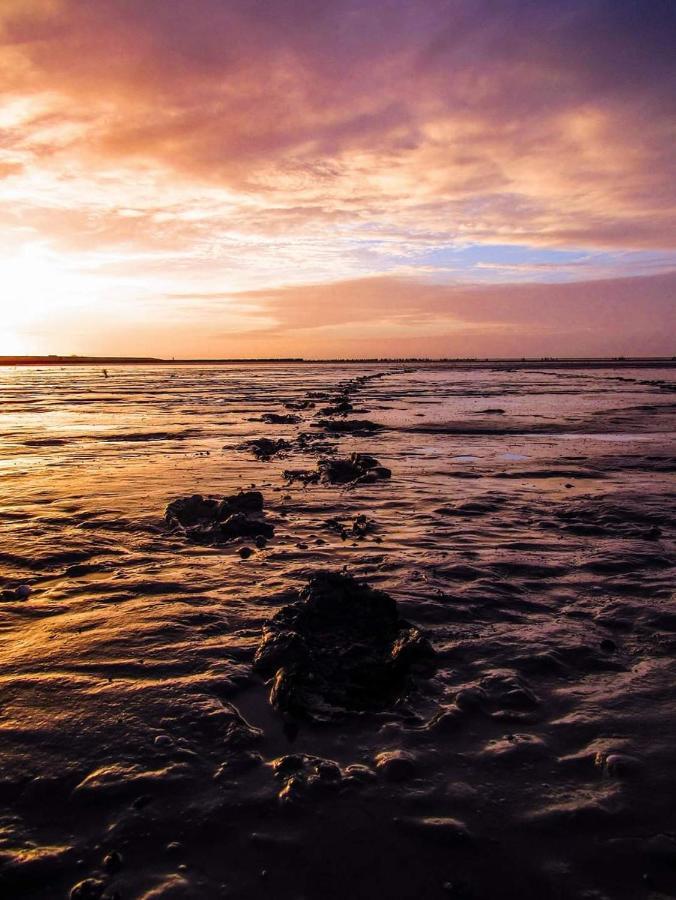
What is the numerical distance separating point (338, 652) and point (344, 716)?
65 cm

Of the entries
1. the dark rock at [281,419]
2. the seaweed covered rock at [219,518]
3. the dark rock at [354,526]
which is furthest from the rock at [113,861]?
the dark rock at [281,419]

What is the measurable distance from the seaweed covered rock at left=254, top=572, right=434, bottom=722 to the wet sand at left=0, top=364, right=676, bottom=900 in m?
0.10

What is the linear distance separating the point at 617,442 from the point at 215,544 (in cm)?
1443

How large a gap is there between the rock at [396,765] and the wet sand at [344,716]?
1 cm

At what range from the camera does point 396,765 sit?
334 cm

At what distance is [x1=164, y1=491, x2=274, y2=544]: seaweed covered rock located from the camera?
25.8ft

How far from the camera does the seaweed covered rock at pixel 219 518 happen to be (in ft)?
25.8

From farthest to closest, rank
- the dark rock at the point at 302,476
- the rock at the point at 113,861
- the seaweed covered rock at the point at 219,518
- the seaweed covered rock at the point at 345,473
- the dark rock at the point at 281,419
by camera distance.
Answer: the dark rock at the point at 281,419 < the dark rock at the point at 302,476 < the seaweed covered rock at the point at 345,473 < the seaweed covered rock at the point at 219,518 < the rock at the point at 113,861

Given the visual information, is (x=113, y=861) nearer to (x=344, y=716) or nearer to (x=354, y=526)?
(x=344, y=716)

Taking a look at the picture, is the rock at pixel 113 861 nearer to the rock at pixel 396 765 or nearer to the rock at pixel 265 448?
the rock at pixel 396 765

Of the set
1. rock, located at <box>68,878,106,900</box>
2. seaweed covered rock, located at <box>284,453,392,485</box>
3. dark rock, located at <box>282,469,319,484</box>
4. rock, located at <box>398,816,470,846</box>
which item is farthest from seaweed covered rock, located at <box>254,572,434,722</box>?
dark rock, located at <box>282,469,319,484</box>

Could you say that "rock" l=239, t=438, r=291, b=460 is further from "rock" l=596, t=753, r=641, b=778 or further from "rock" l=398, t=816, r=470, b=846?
"rock" l=398, t=816, r=470, b=846

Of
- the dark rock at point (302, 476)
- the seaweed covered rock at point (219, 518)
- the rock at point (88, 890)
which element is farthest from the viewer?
the dark rock at point (302, 476)

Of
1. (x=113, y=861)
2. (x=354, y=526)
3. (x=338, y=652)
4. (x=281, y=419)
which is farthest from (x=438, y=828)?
(x=281, y=419)
